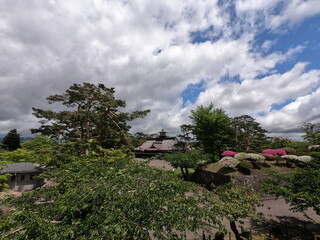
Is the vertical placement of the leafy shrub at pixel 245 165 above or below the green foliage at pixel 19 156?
below

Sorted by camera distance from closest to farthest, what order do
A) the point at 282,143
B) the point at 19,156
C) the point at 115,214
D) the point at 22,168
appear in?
the point at 115,214 < the point at 22,168 < the point at 19,156 < the point at 282,143

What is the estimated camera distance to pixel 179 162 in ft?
59.0

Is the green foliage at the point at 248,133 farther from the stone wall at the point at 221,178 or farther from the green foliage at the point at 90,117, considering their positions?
the green foliage at the point at 90,117

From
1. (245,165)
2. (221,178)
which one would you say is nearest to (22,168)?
(221,178)

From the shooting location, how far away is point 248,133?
1373 inches

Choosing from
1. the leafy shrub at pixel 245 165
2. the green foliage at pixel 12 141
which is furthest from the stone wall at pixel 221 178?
the green foliage at pixel 12 141

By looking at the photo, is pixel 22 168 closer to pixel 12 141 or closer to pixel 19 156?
pixel 19 156

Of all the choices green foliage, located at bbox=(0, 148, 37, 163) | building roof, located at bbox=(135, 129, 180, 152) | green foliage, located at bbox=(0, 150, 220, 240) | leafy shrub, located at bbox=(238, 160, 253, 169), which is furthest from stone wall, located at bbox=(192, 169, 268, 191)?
green foliage, located at bbox=(0, 148, 37, 163)

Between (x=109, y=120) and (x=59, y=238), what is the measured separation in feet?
50.5

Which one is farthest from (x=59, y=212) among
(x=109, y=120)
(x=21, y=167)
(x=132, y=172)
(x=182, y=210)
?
(x=21, y=167)

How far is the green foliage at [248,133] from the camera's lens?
33625 mm

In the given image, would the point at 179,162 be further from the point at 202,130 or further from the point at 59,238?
the point at 59,238

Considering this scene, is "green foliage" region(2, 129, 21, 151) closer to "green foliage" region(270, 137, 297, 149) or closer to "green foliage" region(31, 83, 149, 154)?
"green foliage" region(31, 83, 149, 154)

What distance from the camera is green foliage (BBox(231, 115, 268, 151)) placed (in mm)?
33625
